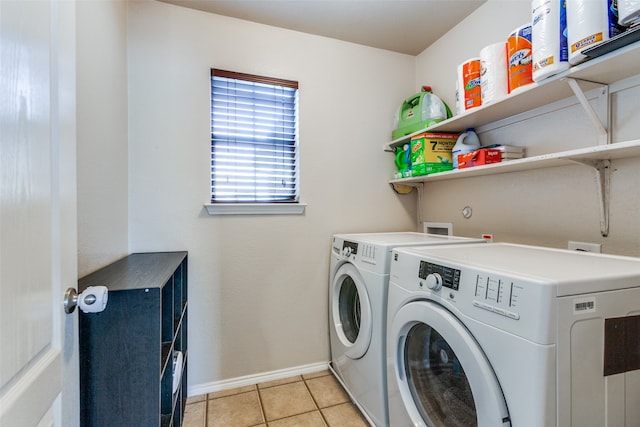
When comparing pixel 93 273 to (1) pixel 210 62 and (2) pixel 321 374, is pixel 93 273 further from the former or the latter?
(2) pixel 321 374

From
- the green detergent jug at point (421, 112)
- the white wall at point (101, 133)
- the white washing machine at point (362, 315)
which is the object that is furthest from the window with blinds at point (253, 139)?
the green detergent jug at point (421, 112)

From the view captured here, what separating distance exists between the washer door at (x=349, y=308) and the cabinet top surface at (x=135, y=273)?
92cm

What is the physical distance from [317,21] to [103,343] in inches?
82.2

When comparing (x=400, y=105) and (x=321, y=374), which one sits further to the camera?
(x=400, y=105)

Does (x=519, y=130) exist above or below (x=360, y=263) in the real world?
above

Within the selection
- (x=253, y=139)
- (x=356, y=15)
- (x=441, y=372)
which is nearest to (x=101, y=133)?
(x=253, y=139)

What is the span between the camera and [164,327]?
4.22 feet

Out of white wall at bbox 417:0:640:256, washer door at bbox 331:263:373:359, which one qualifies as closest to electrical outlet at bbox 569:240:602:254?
white wall at bbox 417:0:640:256

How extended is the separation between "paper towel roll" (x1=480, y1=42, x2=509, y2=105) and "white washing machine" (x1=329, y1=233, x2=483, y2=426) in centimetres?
76

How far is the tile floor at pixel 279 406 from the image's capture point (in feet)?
5.12

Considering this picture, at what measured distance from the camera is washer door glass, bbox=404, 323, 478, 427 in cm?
97

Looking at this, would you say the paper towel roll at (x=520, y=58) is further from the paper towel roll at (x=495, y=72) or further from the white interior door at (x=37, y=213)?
the white interior door at (x=37, y=213)

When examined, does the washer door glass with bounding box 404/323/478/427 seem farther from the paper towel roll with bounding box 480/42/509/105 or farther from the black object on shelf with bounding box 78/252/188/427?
the paper towel roll with bounding box 480/42/509/105

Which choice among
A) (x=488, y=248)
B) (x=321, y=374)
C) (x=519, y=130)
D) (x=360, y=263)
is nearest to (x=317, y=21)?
(x=519, y=130)
